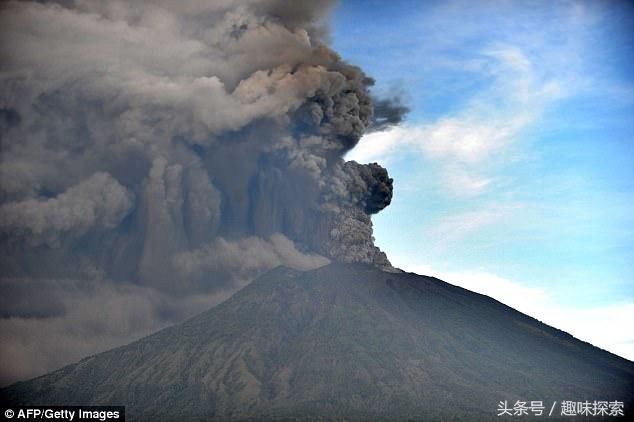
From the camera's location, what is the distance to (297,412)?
11325cm

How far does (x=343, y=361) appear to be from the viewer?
13188 centimetres

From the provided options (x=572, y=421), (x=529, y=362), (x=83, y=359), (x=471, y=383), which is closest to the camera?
(x=572, y=421)

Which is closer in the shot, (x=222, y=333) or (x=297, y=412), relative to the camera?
(x=297, y=412)

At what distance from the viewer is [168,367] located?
451 ft

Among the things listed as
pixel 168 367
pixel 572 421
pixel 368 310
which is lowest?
pixel 572 421

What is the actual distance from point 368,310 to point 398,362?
19.3m

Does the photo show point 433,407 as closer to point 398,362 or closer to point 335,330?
point 398,362

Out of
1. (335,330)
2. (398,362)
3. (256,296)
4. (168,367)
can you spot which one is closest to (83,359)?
(168,367)

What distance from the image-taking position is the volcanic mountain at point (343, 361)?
119875mm

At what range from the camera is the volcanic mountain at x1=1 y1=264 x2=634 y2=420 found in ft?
393

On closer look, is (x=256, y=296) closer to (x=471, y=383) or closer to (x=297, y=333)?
(x=297, y=333)

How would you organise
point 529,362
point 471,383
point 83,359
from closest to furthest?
point 471,383, point 529,362, point 83,359

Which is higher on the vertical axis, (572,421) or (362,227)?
(362,227)

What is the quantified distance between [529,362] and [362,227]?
107 feet
